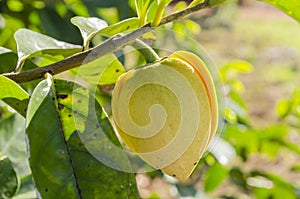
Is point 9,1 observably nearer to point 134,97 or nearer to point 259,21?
point 134,97

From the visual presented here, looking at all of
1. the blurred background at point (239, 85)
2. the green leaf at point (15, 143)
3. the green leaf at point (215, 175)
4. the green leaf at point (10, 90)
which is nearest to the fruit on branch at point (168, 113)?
the green leaf at point (10, 90)

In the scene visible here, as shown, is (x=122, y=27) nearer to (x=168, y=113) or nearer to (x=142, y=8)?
(x=142, y=8)

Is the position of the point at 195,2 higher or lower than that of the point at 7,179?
higher

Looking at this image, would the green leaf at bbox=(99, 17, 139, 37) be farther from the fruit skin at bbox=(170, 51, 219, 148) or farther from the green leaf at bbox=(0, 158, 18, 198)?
the green leaf at bbox=(0, 158, 18, 198)

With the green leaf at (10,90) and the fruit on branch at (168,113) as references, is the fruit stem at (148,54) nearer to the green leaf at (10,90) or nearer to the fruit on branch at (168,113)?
the fruit on branch at (168,113)

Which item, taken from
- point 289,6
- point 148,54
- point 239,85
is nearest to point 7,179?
point 148,54

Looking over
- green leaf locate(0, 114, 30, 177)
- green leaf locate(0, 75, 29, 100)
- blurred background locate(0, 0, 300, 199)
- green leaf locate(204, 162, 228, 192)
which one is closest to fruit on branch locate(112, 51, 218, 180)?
green leaf locate(0, 75, 29, 100)
